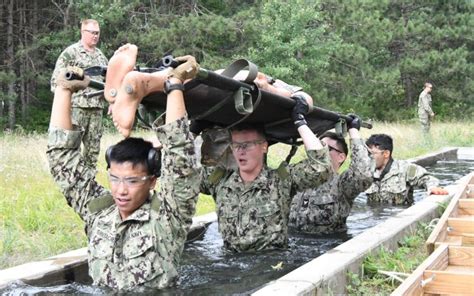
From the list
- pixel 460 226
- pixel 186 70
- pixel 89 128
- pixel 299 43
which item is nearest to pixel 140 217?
pixel 186 70

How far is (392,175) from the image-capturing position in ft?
29.8

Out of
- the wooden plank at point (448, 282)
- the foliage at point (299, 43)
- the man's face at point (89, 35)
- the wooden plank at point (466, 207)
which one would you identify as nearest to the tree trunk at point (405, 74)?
the foliage at point (299, 43)

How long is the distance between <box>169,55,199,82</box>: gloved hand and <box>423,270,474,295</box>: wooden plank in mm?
1882

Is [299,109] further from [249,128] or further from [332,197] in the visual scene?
[332,197]

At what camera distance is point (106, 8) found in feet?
80.3

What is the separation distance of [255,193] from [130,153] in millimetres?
1903

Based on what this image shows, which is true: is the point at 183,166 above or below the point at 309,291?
above

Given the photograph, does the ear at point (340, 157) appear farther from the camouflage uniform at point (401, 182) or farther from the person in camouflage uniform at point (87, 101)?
the person in camouflage uniform at point (87, 101)

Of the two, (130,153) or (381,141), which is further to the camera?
(381,141)

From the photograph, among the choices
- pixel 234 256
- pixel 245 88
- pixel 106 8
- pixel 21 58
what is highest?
pixel 106 8

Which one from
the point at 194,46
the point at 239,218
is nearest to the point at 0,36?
the point at 194,46

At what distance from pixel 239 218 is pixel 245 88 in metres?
1.66

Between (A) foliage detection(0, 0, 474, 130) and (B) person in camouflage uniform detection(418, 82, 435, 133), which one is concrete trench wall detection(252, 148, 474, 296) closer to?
(B) person in camouflage uniform detection(418, 82, 435, 133)

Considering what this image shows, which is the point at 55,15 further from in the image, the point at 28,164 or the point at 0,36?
the point at 28,164
